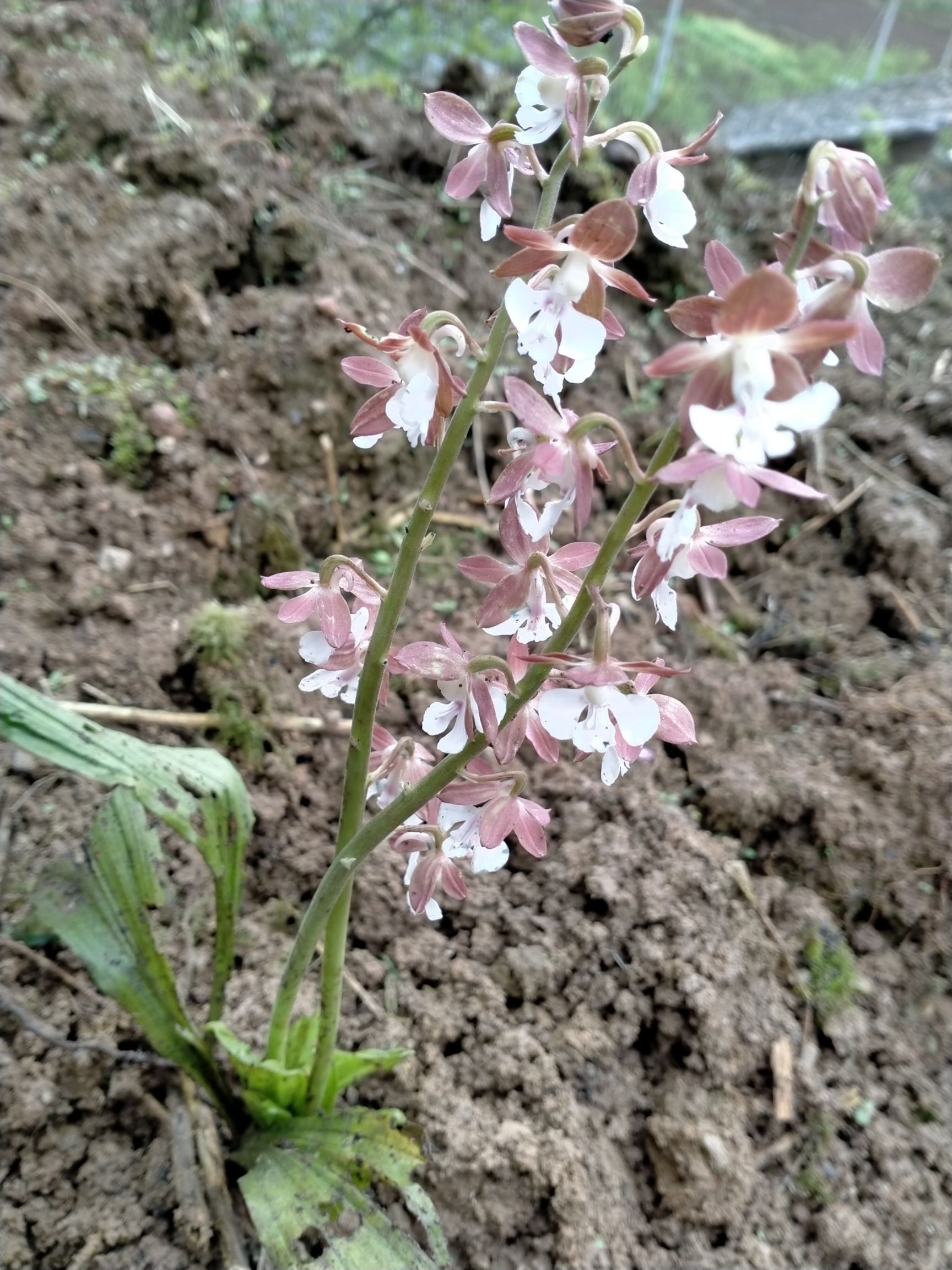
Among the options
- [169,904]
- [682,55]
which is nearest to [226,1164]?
[169,904]

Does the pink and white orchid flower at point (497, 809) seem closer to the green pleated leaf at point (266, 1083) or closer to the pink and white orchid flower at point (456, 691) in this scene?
the pink and white orchid flower at point (456, 691)

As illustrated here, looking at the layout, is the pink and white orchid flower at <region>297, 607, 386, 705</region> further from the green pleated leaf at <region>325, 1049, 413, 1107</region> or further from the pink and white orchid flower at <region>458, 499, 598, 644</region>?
the green pleated leaf at <region>325, 1049, 413, 1107</region>

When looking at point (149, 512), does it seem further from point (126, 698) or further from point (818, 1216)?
point (818, 1216)

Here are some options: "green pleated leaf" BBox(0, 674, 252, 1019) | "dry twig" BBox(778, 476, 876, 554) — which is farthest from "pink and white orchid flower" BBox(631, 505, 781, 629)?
"dry twig" BBox(778, 476, 876, 554)

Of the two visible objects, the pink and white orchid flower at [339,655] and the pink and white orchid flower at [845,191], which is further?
the pink and white orchid flower at [339,655]

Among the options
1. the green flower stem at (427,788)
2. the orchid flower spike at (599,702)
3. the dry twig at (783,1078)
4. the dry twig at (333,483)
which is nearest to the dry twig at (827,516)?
the dry twig at (333,483)
